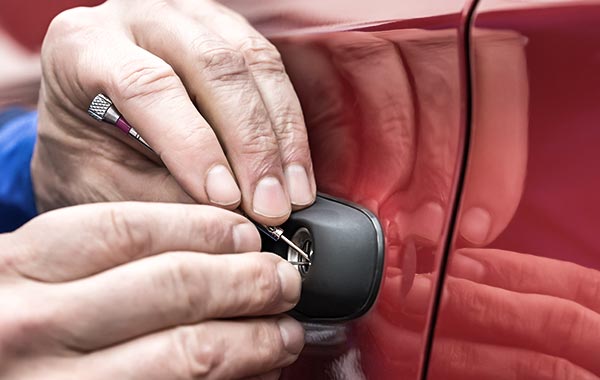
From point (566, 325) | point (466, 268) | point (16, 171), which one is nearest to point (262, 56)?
point (466, 268)

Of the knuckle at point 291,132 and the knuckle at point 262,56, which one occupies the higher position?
the knuckle at point 262,56

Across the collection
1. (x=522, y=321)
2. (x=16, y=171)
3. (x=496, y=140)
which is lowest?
(x=16, y=171)

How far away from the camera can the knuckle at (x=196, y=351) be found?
74 centimetres

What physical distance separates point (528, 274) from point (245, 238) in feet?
0.93

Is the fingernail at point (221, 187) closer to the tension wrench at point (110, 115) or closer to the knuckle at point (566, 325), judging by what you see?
the tension wrench at point (110, 115)

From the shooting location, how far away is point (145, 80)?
3.15 ft

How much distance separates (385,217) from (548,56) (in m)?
0.24

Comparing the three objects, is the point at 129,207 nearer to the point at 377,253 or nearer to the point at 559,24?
the point at 377,253

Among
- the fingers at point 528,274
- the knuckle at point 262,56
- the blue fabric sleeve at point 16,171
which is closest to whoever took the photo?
the fingers at point 528,274

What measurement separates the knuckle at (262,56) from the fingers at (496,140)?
31 cm

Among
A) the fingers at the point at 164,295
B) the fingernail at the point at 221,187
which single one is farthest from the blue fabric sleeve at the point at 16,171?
the fingers at the point at 164,295

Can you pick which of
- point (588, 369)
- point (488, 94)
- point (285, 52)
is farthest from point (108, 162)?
point (588, 369)

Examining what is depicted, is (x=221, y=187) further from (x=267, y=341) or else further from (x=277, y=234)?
(x=267, y=341)

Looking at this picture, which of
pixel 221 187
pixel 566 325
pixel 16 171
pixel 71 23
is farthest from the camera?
pixel 16 171
